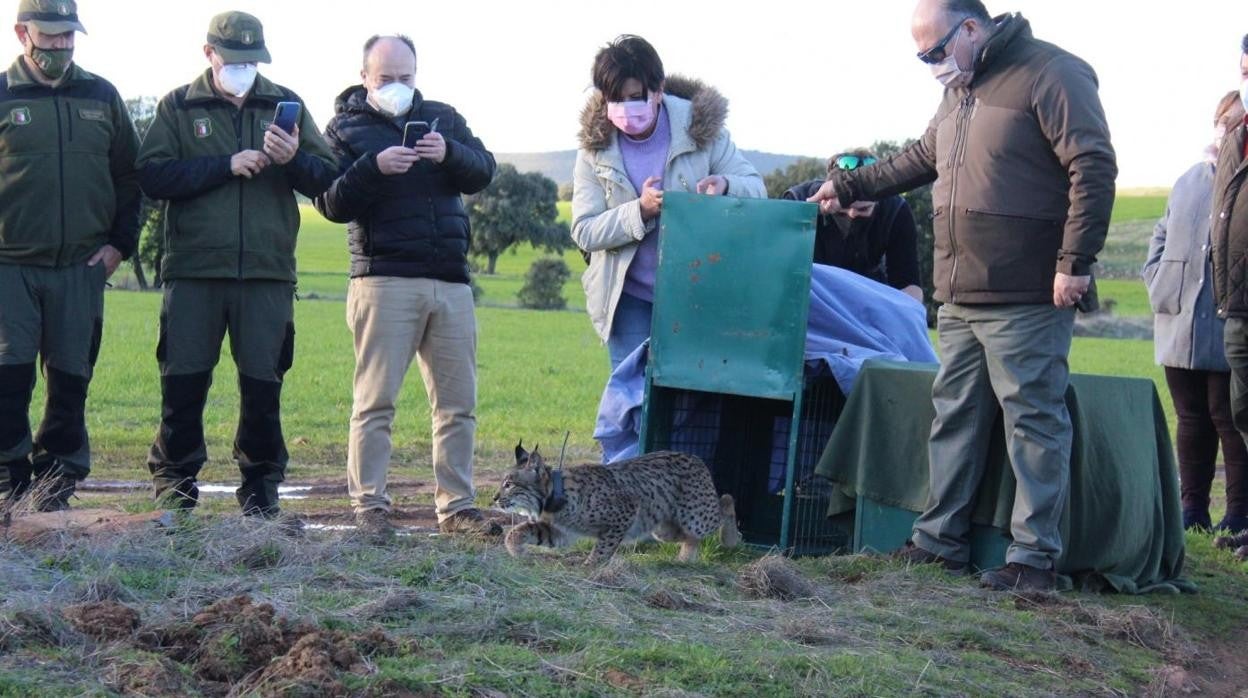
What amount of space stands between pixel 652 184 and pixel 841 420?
5.09ft

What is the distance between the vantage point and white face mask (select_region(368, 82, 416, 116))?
816 cm

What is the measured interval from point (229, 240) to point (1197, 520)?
6.01 metres

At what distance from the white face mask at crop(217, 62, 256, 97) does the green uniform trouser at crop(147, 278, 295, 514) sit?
967 millimetres

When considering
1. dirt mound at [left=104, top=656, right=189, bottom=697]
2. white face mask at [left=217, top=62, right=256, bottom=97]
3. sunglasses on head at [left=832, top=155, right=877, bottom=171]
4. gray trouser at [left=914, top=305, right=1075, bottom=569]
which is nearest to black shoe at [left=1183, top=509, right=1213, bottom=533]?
gray trouser at [left=914, top=305, right=1075, bottom=569]

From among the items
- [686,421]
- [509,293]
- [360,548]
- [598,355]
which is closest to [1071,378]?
[686,421]

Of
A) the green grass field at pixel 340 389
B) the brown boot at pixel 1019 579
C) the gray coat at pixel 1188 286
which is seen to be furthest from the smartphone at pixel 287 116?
the gray coat at pixel 1188 286

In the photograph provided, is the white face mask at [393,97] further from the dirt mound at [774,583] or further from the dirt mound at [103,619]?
the dirt mound at [103,619]

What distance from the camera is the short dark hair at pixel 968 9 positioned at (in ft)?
23.1

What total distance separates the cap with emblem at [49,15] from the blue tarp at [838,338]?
3.27 m

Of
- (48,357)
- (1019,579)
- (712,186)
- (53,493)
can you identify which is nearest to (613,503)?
(712,186)

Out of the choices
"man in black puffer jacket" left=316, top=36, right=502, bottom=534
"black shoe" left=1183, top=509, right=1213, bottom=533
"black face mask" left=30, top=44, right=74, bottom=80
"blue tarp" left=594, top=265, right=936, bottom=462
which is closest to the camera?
"black face mask" left=30, top=44, right=74, bottom=80

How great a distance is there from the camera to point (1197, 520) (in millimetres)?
9719

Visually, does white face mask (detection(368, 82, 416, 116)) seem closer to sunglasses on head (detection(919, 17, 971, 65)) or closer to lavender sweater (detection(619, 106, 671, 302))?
lavender sweater (detection(619, 106, 671, 302))

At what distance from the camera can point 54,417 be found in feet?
26.4
